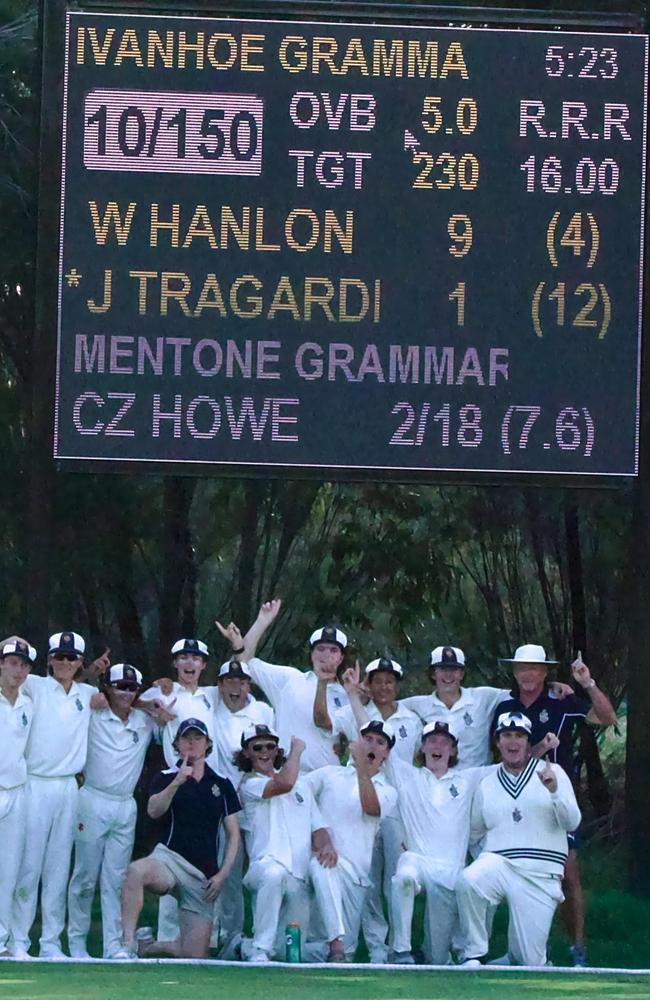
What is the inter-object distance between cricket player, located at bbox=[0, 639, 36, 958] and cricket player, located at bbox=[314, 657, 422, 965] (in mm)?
1364

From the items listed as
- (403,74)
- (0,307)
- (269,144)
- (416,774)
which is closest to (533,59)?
(403,74)

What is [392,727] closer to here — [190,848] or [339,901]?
[339,901]

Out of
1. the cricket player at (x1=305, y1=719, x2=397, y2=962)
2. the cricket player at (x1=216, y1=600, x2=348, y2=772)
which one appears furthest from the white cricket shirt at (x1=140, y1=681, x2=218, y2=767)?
the cricket player at (x1=305, y1=719, x2=397, y2=962)

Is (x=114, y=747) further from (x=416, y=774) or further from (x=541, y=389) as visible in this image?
(x=541, y=389)

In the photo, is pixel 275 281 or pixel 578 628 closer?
pixel 275 281

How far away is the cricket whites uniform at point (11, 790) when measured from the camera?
32.2 feet

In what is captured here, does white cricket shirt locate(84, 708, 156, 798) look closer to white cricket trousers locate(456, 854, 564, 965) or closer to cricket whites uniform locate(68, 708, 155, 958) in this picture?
cricket whites uniform locate(68, 708, 155, 958)

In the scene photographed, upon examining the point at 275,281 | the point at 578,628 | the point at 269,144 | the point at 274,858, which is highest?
the point at 269,144

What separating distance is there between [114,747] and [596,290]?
301 centimetres

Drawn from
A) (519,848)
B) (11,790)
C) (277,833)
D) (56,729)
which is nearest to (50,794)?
(11,790)

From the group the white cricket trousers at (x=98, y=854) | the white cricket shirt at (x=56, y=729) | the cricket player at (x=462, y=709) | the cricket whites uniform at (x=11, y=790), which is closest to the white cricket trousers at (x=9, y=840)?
the cricket whites uniform at (x=11, y=790)

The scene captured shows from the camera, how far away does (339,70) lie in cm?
997

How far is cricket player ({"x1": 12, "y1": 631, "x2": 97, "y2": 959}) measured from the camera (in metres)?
9.97

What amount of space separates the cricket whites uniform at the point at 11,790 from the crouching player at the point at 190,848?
57cm
